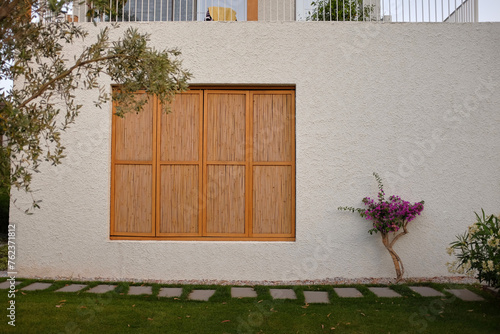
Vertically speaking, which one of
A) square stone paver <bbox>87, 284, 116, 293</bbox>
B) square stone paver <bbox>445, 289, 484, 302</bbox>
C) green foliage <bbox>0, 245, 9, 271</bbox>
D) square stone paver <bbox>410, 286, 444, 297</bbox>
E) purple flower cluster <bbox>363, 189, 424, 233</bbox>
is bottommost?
square stone paver <bbox>410, 286, 444, 297</bbox>

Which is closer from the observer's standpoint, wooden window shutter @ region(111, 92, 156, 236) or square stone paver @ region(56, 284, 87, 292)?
square stone paver @ region(56, 284, 87, 292)

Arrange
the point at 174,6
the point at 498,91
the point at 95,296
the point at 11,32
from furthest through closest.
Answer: the point at 174,6 → the point at 498,91 → the point at 95,296 → the point at 11,32

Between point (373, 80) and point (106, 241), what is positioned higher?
point (373, 80)

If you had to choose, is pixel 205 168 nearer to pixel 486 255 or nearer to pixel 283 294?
pixel 283 294

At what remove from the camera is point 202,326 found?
428 centimetres

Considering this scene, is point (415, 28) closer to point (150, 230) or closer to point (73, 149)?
point (150, 230)

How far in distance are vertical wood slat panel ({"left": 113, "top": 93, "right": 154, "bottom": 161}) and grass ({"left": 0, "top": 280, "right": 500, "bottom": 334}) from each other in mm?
1947

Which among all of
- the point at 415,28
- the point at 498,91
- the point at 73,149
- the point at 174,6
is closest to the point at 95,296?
the point at 73,149

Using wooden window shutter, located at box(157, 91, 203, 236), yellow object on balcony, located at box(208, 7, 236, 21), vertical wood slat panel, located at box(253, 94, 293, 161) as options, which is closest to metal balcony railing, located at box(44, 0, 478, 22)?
yellow object on balcony, located at box(208, 7, 236, 21)

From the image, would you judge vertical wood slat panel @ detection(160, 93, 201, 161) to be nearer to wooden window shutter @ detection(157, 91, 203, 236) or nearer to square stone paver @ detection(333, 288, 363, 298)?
wooden window shutter @ detection(157, 91, 203, 236)

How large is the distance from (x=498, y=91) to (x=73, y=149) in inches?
231

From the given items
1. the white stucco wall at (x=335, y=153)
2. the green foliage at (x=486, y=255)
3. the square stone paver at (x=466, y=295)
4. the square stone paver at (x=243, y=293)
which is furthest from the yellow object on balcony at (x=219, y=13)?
the square stone paver at (x=466, y=295)

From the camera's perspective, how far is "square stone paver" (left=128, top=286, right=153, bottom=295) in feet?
17.9

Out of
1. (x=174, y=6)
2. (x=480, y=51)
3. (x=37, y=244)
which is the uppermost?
(x=174, y=6)
